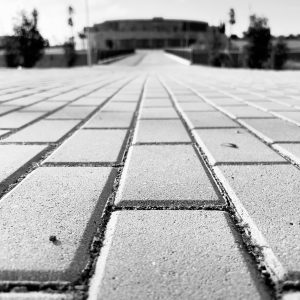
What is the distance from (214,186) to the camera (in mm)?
1720

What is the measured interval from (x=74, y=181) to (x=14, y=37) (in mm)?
38386

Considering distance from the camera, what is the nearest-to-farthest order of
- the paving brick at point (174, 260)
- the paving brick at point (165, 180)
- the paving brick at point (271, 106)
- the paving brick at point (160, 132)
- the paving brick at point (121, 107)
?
the paving brick at point (174, 260)
the paving brick at point (165, 180)
the paving brick at point (160, 132)
the paving brick at point (271, 106)
the paving brick at point (121, 107)

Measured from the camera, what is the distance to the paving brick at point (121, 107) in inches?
178

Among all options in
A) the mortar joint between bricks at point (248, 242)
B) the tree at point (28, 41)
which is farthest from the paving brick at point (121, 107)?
the tree at point (28, 41)

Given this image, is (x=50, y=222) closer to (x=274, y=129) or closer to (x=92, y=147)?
(x=92, y=147)

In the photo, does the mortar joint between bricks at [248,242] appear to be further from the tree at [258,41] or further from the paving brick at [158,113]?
the tree at [258,41]

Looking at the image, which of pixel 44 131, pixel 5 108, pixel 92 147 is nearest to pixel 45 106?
pixel 5 108

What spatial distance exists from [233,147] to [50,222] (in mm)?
1532

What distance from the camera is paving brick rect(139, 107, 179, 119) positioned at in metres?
3.89

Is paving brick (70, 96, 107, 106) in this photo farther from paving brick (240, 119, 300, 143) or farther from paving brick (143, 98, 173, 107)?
paving brick (240, 119, 300, 143)

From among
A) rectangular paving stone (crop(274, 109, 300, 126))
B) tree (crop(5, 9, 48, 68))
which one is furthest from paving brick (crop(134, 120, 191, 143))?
tree (crop(5, 9, 48, 68))

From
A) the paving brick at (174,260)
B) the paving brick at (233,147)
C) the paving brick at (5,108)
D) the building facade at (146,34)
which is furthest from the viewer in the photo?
the building facade at (146,34)

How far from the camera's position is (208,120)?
3.67m

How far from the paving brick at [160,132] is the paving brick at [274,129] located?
2.01 feet
